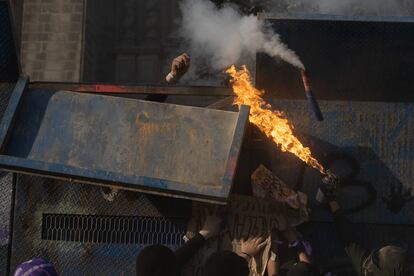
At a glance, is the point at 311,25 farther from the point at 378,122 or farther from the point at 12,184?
the point at 12,184

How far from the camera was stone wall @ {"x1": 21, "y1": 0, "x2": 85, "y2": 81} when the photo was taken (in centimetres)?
1427

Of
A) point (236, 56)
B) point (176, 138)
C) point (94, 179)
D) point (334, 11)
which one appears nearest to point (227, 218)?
point (176, 138)

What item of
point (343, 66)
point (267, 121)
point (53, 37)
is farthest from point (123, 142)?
point (53, 37)

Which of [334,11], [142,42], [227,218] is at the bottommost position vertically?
[227,218]

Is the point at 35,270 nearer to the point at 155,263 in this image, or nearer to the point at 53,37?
the point at 155,263

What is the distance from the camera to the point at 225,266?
3.56 m

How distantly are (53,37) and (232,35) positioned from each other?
886 cm

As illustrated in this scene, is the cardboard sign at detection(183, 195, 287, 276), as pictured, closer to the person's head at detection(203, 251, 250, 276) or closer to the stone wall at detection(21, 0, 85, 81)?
the person's head at detection(203, 251, 250, 276)

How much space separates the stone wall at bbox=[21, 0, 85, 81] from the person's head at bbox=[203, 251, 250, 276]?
36.7 feet

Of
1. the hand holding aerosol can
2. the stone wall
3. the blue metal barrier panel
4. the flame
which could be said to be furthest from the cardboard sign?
the stone wall

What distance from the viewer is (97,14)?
15242 millimetres

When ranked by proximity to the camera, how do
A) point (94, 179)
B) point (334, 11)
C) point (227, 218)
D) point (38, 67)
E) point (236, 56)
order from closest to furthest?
point (94, 179) < point (227, 218) < point (236, 56) < point (334, 11) < point (38, 67)

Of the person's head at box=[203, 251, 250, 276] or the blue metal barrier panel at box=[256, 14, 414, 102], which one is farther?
the blue metal barrier panel at box=[256, 14, 414, 102]

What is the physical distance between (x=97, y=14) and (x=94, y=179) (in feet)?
36.2
